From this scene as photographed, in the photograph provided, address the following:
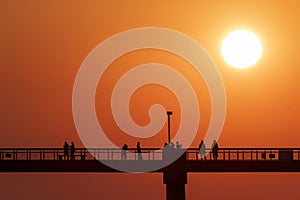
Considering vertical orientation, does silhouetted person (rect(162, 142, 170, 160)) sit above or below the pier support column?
above

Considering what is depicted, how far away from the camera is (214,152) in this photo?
→ 114250 millimetres

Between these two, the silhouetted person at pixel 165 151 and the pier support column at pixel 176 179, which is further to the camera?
the pier support column at pixel 176 179

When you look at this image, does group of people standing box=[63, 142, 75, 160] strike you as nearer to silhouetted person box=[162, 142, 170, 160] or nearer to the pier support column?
the pier support column

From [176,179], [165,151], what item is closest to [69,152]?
[176,179]

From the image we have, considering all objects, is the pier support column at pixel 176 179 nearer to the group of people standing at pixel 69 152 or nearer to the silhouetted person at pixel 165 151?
the silhouetted person at pixel 165 151

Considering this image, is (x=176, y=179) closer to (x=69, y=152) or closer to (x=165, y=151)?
(x=165, y=151)

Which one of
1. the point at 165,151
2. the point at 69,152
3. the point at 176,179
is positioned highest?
the point at 69,152

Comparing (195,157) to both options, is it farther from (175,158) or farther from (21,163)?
(21,163)

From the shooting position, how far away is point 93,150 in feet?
381

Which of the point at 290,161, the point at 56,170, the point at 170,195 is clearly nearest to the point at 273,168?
the point at 290,161

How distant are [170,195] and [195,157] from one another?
3642 millimetres

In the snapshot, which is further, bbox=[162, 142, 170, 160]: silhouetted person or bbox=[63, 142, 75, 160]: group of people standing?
bbox=[63, 142, 75, 160]: group of people standing

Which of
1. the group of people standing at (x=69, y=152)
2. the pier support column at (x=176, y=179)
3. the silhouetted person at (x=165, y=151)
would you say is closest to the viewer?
the silhouetted person at (x=165, y=151)

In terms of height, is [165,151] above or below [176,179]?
above
